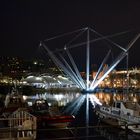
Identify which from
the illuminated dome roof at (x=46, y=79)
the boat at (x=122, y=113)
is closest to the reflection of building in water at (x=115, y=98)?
the boat at (x=122, y=113)

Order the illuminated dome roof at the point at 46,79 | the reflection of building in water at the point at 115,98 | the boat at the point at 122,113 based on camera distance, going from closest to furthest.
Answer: the boat at the point at 122,113, the reflection of building in water at the point at 115,98, the illuminated dome roof at the point at 46,79

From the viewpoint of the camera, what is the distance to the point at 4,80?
4006 inches

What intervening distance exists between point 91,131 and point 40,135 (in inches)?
157

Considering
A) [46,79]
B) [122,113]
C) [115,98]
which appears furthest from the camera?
[46,79]

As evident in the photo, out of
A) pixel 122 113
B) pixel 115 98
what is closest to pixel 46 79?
pixel 115 98

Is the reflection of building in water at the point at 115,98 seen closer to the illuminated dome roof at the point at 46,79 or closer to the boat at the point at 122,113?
the boat at the point at 122,113

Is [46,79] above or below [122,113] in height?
above

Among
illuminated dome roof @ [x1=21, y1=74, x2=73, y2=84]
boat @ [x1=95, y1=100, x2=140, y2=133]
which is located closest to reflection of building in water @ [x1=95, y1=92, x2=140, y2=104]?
boat @ [x1=95, y1=100, x2=140, y2=133]

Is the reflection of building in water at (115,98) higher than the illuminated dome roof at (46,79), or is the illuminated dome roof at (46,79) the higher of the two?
the illuminated dome roof at (46,79)

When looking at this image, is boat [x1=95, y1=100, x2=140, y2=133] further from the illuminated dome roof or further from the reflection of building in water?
the illuminated dome roof

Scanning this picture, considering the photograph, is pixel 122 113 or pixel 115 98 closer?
pixel 122 113

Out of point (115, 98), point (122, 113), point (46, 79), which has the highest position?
point (46, 79)

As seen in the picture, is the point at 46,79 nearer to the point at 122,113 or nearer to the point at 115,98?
the point at 115,98

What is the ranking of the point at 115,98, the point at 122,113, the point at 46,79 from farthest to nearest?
1. the point at 46,79
2. the point at 115,98
3. the point at 122,113
